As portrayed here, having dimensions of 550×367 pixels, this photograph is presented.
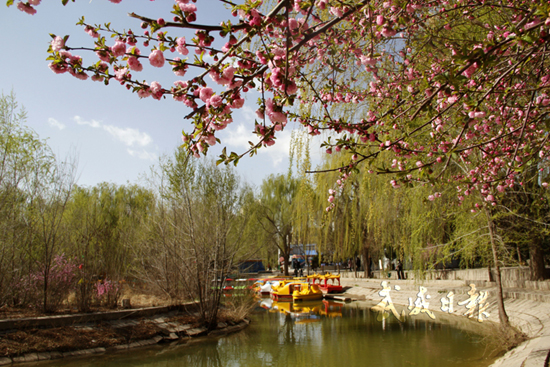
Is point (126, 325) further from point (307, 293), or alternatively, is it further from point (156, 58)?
point (307, 293)

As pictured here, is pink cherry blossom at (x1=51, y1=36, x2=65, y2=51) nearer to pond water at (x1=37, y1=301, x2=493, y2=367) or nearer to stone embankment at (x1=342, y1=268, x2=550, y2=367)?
stone embankment at (x1=342, y1=268, x2=550, y2=367)

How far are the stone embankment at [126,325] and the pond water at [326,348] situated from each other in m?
0.22

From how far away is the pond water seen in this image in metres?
6.29

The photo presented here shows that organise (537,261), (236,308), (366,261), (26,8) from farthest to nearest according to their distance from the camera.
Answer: (366,261), (236,308), (537,261), (26,8)

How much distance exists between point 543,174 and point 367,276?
12343 mm

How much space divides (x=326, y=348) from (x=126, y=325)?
4105 millimetres

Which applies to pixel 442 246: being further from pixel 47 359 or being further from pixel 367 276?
pixel 367 276

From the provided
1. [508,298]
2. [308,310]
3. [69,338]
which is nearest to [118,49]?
[69,338]

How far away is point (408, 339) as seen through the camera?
7766mm

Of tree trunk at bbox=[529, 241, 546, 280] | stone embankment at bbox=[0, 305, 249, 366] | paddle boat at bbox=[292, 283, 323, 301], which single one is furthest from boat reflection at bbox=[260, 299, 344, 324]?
tree trunk at bbox=[529, 241, 546, 280]

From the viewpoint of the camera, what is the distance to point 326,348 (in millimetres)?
7312


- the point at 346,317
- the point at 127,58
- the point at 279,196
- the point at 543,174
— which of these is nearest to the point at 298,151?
the point at 127,58

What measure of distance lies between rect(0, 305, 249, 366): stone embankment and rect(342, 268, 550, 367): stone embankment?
5623 mm

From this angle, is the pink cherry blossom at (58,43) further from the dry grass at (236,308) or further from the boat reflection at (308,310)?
the boat reflection at (308,310)
